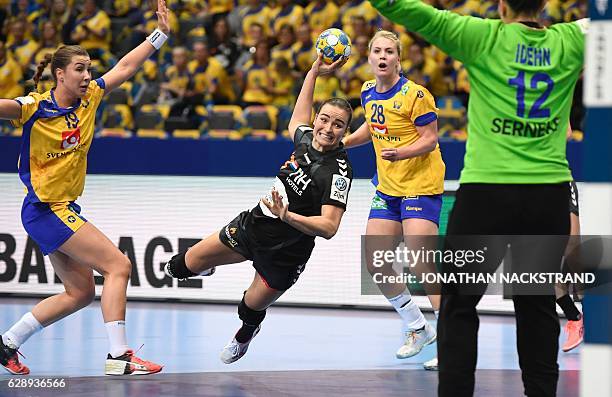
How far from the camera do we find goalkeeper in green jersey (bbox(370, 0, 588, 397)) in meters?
4.42

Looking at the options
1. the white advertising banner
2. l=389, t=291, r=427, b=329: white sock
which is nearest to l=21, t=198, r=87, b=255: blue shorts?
l=389, t=291, r=427, b=329: white sock

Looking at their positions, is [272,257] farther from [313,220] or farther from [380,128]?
[380,128]

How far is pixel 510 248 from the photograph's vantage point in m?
4.52

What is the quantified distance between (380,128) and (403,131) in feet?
0.58

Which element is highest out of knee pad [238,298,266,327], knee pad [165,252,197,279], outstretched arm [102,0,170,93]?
outstretched arm [102,0,170,93]

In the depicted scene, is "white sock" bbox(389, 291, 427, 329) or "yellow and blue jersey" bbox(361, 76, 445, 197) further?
"white sock" bbox(389, 291, 427, 329)

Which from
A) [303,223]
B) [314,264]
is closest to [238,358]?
[303,223]

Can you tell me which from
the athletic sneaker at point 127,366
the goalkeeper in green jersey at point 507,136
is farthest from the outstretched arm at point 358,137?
the goalkeeper in green jersey at point 507,136

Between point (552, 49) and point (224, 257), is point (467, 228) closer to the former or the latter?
point (552, 49)

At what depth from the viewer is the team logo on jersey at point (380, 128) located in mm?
7457

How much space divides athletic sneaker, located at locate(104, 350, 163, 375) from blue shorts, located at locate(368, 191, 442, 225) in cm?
202

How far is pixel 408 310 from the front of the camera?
7680 millimetres

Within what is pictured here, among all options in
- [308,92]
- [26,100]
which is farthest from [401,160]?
[26,100]

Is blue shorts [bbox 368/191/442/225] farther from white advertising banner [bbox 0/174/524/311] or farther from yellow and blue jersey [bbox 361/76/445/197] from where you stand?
white advertising banner [bbox 0/174/524/311]
